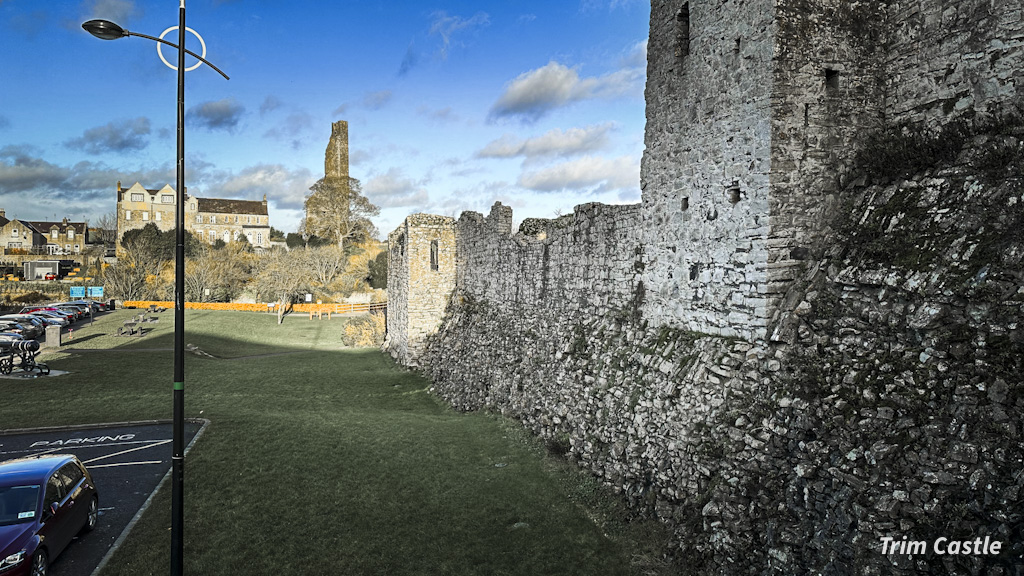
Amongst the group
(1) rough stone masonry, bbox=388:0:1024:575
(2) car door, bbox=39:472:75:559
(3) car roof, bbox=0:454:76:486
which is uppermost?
(1) rough stone masonry, bbox=388:0:1024:575

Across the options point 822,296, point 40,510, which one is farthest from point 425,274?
point 822,296

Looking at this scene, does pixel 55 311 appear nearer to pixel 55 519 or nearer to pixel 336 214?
pixel 336 214

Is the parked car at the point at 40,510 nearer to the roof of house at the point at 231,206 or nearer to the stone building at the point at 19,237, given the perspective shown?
the roof of house at the point at 231,206

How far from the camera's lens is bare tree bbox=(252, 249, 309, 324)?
140 ft

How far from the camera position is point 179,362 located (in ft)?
19.6

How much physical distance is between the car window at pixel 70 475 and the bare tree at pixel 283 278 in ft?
112

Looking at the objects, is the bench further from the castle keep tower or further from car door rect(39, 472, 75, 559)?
the castle keep tower

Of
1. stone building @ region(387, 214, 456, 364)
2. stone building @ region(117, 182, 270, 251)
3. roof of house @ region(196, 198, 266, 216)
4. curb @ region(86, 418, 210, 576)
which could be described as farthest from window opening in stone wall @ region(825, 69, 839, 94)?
roof of house @ region(196, 198, 266, 216)

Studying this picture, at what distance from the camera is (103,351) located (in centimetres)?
2331

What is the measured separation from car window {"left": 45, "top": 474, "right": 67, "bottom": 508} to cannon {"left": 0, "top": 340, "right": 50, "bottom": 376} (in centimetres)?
1452

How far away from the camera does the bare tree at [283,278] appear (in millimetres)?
42531

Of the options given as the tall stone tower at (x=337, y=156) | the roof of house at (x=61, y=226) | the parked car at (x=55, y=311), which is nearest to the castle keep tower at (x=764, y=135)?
the parked car at (x=55, y=311)

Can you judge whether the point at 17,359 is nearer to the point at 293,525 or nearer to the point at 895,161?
the point at 293,525

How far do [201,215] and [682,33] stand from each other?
8993 centimetres
